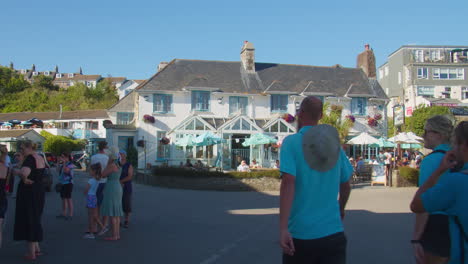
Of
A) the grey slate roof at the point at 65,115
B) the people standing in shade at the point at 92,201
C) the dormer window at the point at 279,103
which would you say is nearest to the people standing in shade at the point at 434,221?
the people standing in shade at the point at 92,201

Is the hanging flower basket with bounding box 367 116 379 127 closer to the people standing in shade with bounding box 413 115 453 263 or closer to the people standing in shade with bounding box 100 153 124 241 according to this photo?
the people standing in shade with bounding box 100 153 124 241

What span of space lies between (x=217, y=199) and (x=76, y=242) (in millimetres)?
8491

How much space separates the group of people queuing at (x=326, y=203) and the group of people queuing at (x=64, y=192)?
16.8 ft

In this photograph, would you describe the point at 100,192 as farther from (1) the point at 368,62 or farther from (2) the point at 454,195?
(1) the point at 368,62

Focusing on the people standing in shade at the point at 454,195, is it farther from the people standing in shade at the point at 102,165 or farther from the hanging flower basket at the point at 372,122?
the hanging flower basket at the point at 372,122

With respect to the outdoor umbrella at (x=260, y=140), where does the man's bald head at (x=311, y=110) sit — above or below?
below

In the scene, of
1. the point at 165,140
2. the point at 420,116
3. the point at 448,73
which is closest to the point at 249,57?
the point at 165,140

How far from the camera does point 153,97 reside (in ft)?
103

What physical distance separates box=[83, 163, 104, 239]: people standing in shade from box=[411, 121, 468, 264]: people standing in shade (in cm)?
702

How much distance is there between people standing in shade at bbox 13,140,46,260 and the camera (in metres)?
7.07

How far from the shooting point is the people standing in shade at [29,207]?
278 inches

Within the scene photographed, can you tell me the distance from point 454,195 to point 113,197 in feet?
22.5

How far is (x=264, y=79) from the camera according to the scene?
34.6 m

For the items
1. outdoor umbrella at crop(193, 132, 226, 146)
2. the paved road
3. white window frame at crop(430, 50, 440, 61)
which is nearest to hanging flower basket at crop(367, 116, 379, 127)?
outdoor umbrella at crop(193, 132, 226, 146)
